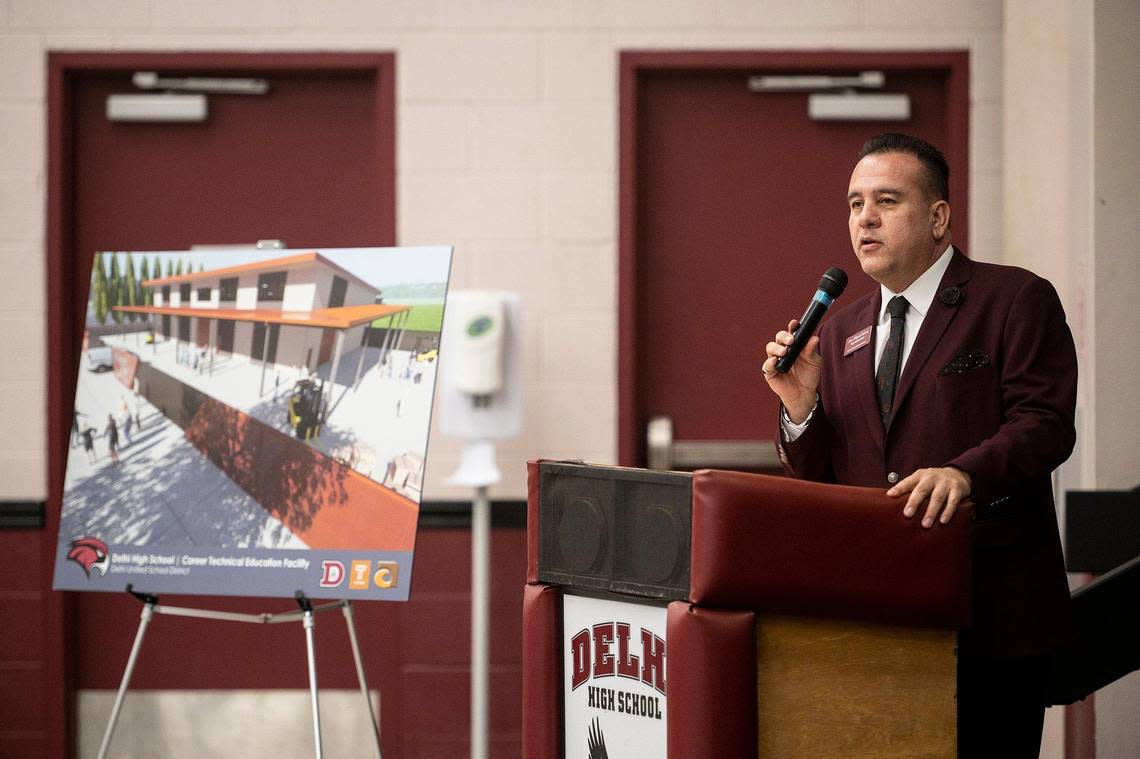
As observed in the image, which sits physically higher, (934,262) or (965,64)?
(965,64)

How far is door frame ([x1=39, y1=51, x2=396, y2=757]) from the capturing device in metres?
3.09

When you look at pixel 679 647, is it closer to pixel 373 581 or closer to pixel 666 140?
pixel 373 581

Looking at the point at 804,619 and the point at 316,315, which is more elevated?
the point at 316,315

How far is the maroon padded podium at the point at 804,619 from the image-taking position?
3.96 ft

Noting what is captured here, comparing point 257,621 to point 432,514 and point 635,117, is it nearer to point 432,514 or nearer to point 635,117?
point 432,514

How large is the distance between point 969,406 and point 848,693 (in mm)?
454

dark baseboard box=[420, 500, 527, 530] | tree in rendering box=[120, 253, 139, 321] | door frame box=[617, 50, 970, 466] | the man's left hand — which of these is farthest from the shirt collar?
tree in rendering box=[120, 253, 139, 321]

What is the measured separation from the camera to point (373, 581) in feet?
7.66

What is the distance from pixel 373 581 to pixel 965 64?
7.06 feet

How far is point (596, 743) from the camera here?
4.51ft

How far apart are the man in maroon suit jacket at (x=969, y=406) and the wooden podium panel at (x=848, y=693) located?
0.70ft

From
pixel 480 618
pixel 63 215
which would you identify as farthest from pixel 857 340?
pixel 63 215

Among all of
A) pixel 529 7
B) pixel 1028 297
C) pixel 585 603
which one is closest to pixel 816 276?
pixel 529 7

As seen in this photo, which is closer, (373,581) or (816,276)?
(373,581)
